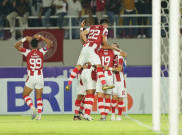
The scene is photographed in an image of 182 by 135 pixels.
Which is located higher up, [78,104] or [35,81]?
[35,81]

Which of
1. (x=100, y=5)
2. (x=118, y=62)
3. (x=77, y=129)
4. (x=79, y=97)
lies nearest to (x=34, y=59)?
(x=79, y=97)

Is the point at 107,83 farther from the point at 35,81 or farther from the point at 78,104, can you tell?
the point at 35,81

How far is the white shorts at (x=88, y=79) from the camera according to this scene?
12.2 metres

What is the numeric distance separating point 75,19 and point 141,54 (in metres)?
2.67

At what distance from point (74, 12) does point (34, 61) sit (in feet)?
25.7

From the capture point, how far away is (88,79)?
12219 mm

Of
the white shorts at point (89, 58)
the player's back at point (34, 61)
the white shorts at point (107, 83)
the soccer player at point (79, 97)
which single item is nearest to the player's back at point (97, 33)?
the white shorts at point (89, 58)

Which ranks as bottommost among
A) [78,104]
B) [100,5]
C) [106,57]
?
[78,104]

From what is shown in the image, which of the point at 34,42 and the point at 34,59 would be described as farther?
the point at 34,59

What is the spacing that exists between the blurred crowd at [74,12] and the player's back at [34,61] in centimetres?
699

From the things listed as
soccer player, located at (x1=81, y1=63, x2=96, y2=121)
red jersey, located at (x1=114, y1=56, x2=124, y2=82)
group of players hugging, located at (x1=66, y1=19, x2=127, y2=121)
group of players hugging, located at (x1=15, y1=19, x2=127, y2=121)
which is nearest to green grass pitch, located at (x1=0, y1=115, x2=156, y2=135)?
soccer player, located at (x1=81, y1=63, x2=96, y2=121)

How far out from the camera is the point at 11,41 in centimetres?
2036

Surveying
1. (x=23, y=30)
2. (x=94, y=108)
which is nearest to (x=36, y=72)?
(x=94, y=108)

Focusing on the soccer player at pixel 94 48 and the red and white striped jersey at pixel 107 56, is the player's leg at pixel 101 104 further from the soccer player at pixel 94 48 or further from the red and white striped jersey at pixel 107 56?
the red and white striped jersey at pixel 107 56
